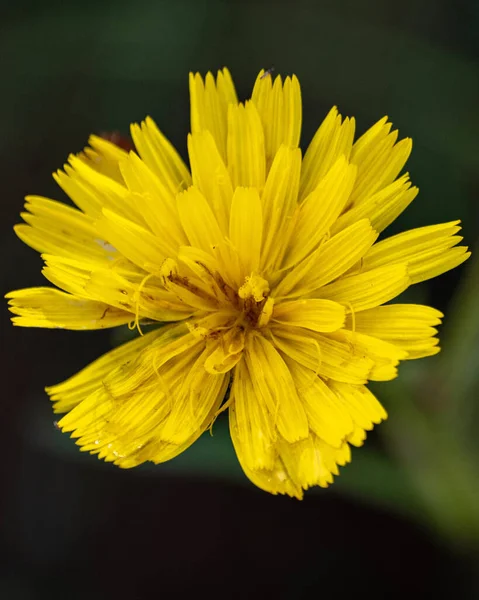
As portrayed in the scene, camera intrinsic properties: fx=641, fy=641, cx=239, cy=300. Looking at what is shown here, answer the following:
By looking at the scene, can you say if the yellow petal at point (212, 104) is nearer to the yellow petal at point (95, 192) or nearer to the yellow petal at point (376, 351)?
the yellow petal at point (95, 192)

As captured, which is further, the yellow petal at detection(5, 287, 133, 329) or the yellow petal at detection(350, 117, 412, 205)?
the yellow petal at detection(5, 287, 133, 329)

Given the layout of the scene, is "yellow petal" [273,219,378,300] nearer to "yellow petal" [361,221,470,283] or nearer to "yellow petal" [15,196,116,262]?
"yellow petal" [361,221,470,283]

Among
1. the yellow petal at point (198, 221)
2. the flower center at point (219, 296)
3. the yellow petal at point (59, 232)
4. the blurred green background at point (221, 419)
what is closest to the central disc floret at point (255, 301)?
the flower center at point (219, 296)

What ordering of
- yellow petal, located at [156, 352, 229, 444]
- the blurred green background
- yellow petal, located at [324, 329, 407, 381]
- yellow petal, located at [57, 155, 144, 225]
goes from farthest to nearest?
the blurred green background → yellow petal, located at [57, 155, 144, 225] → yellow petal, located at [156, 352, 229, 444] → yellow petal, located at [324, 329, 407, 381]

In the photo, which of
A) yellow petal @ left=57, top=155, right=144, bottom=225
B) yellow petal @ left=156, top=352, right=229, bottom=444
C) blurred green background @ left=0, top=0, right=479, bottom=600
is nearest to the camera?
yellow petal @ left=156, top=352, right=229, bottom=444

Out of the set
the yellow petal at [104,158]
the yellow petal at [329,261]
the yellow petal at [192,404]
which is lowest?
the yellow petal at [192,404]

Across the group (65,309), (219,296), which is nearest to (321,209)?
(219,296)

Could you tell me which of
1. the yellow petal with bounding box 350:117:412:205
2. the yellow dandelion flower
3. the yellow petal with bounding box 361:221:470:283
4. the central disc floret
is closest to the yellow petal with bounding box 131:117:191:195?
the yellow dandelion flower
